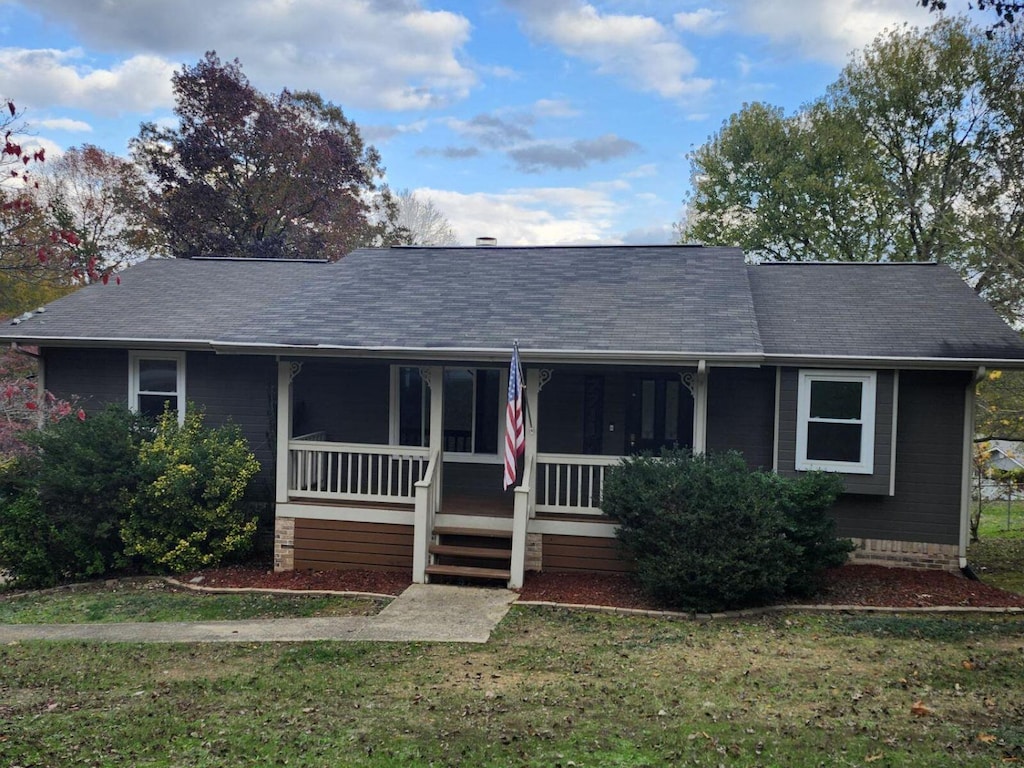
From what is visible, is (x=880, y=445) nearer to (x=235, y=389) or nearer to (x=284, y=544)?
(x=284, y=544)

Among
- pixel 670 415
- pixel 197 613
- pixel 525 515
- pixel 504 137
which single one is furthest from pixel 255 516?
pixel 504 137

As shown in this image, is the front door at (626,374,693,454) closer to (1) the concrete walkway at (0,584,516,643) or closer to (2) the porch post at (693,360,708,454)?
(2) the porch post at (693,360,708,454)

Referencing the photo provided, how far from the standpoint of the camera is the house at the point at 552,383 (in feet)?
34.7

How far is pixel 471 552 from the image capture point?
10516 millimetres

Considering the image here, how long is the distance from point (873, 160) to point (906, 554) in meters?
18.4

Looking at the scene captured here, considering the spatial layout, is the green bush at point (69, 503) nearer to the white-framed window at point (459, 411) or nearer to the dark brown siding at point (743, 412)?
the white-framed window at point (459, 411)

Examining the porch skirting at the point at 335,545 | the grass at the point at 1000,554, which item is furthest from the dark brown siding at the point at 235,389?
the grass at the point at 1000,554

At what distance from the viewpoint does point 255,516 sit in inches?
464

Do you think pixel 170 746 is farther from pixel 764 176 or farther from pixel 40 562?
pixel 764 176

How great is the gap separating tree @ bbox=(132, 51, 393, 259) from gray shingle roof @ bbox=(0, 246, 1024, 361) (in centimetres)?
1379

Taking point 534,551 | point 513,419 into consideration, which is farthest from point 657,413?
point 513,419

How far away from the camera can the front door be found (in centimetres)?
1229

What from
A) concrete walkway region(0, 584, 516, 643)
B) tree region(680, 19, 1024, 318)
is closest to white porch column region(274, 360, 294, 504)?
concrete walkway region(0, 584, 516, 643)

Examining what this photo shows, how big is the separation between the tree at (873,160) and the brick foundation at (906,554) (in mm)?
12686
